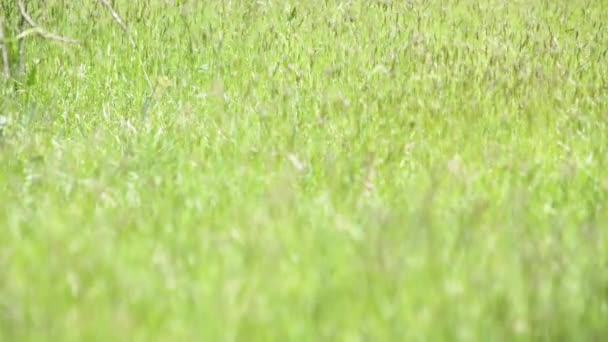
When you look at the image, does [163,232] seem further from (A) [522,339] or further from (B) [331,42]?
(B) [331,42]

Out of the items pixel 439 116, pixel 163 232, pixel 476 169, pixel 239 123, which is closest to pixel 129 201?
pixel 163 232

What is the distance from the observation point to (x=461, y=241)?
264cm

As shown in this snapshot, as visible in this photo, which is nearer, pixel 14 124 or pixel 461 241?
pixel 461 241

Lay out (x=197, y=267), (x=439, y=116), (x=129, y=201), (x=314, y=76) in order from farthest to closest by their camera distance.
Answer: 1. (x=314, y=76)
2. (x=439, y=116)
3. (x=129, y=201)
4. (x=197, y=267)

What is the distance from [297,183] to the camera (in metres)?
3.38

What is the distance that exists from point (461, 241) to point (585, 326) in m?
0.53

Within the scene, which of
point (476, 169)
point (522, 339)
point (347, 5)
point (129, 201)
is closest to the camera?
point (522, 339)

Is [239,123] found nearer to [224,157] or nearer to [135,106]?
[224,157]

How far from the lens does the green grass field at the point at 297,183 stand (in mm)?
2197

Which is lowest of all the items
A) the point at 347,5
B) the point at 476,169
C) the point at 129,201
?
the point at 347,5

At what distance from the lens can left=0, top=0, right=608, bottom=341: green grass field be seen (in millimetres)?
2197

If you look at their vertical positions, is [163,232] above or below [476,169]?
above

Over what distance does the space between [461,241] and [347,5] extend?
17.2 feet

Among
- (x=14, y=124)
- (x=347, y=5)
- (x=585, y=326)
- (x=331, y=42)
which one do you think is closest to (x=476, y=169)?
(x=585, y=326)
